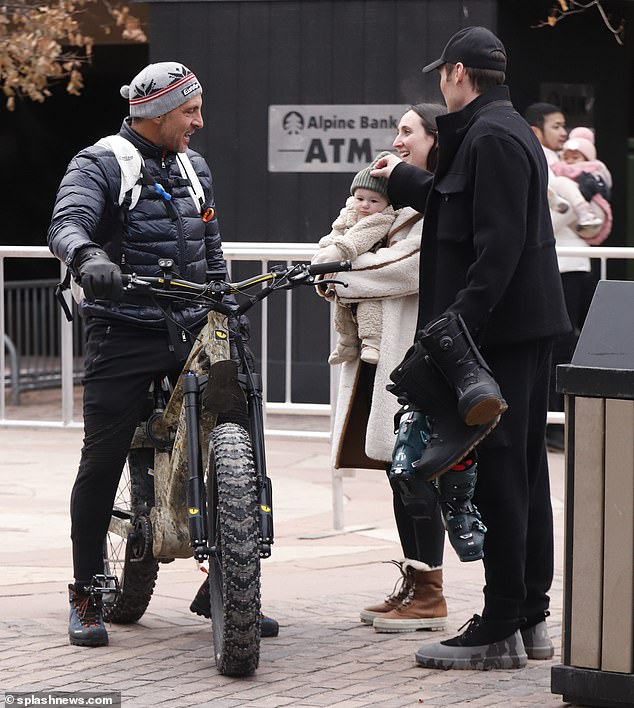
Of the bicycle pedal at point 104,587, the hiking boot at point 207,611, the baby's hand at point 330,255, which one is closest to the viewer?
the bicycle pedal at point 104,587

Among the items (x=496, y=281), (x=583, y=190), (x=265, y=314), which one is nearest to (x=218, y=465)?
(x=496, y=281)

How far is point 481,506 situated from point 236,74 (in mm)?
7972

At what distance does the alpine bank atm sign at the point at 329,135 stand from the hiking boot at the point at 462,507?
7.22m

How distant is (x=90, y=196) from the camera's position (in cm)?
547

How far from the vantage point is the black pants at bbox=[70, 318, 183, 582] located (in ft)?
18.3

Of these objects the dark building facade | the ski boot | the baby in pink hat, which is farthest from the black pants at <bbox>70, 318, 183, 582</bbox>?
the dark building facade

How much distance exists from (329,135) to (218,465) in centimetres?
760

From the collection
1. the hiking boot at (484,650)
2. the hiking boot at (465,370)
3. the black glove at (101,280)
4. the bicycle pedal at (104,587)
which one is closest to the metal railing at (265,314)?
the bicycle pedal at (104,587)

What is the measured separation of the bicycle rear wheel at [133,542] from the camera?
570cm

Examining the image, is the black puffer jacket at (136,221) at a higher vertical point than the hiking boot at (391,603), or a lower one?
higher

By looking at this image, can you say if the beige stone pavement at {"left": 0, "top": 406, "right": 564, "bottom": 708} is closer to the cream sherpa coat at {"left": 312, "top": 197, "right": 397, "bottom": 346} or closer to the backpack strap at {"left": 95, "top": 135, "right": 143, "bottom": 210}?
the cream sherpa coat at {"left": 312, "top": 197, "right": 397, "bottom": 346}

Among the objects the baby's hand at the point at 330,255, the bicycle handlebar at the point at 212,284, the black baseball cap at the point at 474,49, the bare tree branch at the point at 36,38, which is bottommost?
the bicycle handlebar at the point at 212,284

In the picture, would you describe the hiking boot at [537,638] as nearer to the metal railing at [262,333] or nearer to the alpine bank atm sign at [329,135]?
the metal railing at [262,333]

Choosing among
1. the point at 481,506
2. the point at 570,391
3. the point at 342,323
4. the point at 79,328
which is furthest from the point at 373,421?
the point at 79,328
